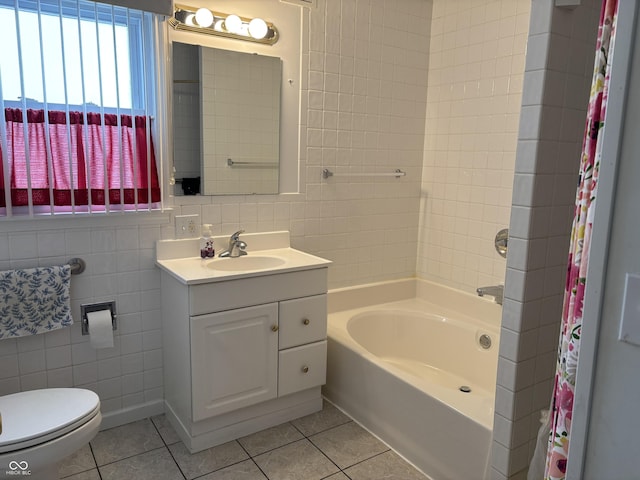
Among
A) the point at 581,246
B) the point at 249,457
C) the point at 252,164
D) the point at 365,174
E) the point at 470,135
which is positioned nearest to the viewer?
the point at 581,246

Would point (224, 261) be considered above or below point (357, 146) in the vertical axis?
below

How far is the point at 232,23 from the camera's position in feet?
8.14

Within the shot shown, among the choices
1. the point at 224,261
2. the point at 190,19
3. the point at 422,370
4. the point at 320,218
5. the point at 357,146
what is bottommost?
the point at 422,370

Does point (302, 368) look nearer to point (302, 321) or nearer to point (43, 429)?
point (302, 321)

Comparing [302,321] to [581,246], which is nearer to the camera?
[581,246]

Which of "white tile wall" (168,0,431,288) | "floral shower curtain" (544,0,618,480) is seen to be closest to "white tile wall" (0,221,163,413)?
"white tile wall" (168,0,431,288)

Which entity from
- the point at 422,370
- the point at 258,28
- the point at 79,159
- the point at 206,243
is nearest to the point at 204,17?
the point at 258,28

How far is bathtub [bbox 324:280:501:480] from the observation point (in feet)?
6.72

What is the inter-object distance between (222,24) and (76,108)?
2.67 feet

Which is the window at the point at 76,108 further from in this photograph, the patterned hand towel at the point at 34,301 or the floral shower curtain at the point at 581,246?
the floral shower curtain at the point at 581,246

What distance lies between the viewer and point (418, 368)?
10.0 feet

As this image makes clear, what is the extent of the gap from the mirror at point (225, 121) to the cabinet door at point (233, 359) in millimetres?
710

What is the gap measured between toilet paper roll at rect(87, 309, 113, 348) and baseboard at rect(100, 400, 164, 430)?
42 cm

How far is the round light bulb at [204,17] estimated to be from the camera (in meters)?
2.39
